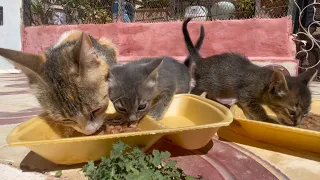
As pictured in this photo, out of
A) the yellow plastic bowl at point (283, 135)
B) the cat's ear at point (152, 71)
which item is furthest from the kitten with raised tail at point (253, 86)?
the cat's ear at point (152, 71)

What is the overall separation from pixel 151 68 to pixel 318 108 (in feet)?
4.73

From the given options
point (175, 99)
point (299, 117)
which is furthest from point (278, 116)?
point (175, 99)

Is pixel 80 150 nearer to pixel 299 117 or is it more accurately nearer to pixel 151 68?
pixel 151 68

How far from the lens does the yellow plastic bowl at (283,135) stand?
1.56 meters

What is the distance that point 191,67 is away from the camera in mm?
3203

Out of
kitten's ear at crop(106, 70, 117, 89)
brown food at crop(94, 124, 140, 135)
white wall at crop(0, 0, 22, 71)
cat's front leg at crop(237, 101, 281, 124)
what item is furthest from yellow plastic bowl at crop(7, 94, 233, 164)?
white wall at crop(0, 0, 22, 71)

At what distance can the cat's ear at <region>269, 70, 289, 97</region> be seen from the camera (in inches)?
89.7

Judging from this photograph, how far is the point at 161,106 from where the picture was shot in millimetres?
2246

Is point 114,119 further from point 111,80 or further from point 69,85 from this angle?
point 69,85

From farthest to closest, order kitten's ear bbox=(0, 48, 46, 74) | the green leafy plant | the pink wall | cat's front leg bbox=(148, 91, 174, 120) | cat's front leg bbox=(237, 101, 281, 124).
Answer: the pink wall, cat's front leg bbox=(237, 101, 281, 124), cat's front leg bbox=(148, 91, 174, 120), kitten's ear bbox=(0, 48, 46, 74), the green leafy plant

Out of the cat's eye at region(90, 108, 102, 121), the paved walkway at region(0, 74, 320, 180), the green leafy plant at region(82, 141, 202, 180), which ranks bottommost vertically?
the paved walkway at region(0, 74, 320, 180)

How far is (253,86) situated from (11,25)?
569cm

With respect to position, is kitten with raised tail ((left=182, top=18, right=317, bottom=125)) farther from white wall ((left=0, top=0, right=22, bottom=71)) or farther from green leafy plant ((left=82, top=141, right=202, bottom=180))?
white wall ((left=0, top=0, right=22, bottom=71))

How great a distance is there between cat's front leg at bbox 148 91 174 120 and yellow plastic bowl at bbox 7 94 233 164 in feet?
0.95
